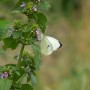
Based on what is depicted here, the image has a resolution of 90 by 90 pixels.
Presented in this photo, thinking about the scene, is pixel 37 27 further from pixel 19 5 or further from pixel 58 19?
pixel 58 19

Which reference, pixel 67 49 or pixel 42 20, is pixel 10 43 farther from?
pixel 67 49

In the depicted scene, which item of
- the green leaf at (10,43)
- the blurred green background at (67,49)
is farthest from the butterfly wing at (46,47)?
the blurred green background at (67,49)

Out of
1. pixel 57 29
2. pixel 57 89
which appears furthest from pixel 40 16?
pixel 57 29

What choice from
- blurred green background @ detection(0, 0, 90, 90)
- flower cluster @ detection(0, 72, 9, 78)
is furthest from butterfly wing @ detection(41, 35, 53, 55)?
blurred green background @ detection(0, 0, 90, 90)

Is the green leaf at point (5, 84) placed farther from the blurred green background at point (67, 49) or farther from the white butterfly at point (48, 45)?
the blurred green background at point (67, 49)

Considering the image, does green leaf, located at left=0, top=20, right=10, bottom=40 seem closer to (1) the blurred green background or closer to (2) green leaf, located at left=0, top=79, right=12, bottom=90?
(2) green leaf, located at left=0, top=79, right=12, bottom=90

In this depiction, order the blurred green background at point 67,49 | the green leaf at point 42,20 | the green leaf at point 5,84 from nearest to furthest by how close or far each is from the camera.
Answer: the green leaf at point 5,84
the green leaf at point 42,20
the blurred green background at point 67,49
